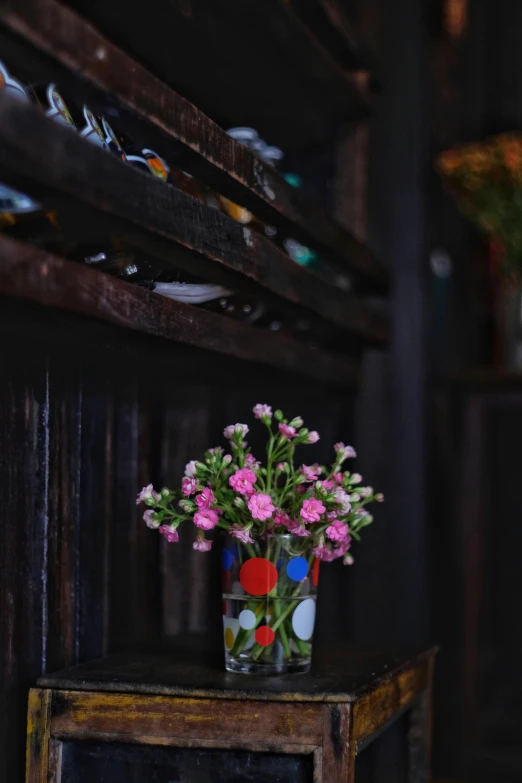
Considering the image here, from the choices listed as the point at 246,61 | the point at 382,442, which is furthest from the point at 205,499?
the point at 382,442

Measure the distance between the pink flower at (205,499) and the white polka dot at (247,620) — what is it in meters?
0.14

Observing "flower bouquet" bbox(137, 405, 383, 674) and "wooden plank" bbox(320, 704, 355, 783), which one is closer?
"wooden plank" bbox(320, 704, 355, 783)

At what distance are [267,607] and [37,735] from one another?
1.04 feet

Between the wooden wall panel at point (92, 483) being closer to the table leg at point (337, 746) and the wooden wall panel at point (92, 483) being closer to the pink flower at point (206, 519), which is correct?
the pink flower at point (206, 519)

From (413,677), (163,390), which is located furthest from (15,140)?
(413,677)

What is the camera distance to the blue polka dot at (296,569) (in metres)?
1.30

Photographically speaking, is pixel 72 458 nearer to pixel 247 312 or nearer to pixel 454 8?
pixel 247 312

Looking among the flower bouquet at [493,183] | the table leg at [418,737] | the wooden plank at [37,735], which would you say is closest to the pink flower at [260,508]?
the wooden plank at [37,735]

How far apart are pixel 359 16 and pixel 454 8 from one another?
11.9 inches

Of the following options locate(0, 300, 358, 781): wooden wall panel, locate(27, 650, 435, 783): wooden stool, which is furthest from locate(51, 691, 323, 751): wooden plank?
locate(0, 300, 358, 781): wooden wall panel

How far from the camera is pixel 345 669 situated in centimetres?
133

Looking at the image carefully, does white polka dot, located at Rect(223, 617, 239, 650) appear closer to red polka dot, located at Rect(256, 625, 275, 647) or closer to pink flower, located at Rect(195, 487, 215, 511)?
red polka dot, located at Rect(256, 625, 275, 647)

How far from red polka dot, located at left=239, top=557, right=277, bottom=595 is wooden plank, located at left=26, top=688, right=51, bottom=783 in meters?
0.28

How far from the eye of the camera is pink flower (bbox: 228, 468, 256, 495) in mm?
1272
